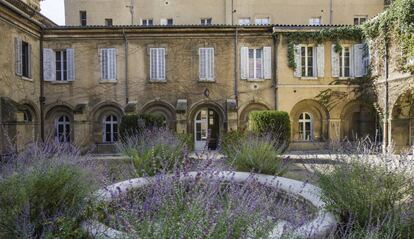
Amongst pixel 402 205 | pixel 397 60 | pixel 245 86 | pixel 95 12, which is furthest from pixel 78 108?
pixel 402 205

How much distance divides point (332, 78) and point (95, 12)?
689 inches

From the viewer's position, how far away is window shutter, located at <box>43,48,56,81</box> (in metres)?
18.1

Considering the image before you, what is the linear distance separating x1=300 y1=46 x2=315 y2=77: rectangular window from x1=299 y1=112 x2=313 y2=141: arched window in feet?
7.17

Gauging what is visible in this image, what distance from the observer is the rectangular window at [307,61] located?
18406mm

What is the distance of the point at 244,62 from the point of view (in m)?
18.4

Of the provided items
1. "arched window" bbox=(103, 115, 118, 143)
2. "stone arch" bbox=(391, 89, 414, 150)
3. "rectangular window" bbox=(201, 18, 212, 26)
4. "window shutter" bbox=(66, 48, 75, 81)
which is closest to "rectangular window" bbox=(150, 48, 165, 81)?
"arched window" bbox=(103, 115, 118, 143)

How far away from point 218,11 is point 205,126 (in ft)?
34.0

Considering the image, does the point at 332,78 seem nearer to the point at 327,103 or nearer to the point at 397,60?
the point at 327,103

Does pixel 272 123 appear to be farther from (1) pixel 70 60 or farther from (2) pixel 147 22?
(2) pixel 147 22

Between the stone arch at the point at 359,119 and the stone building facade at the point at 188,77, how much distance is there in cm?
5

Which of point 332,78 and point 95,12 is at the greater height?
point 95,12

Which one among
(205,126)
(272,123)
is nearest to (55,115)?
(205,126)

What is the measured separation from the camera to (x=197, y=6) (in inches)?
1000

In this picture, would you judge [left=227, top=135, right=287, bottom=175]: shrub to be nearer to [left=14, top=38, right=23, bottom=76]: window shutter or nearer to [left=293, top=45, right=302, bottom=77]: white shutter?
[left=293, top=45, right=302, bottom=77]: white shutter
